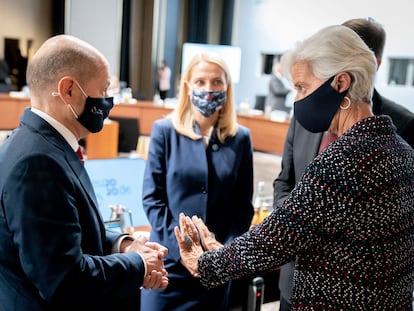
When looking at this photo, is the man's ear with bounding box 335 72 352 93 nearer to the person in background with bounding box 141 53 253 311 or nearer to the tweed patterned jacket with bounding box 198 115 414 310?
the tweed patterned jacket with bounding box 198 115 414 310

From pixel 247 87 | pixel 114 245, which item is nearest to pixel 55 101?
pixel 114 245

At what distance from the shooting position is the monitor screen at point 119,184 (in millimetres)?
2773

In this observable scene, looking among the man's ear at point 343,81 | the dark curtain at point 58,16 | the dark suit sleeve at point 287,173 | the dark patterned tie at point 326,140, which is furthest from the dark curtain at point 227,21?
the man's ear at point 343,81

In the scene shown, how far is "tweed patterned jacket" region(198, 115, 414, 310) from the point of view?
1159mm

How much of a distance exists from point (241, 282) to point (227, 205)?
0.61 m

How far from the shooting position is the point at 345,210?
45.4 inches

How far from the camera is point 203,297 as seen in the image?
2016 millimetres

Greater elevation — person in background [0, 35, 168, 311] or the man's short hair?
the man's short hair

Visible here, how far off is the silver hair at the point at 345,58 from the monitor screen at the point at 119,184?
1718mm

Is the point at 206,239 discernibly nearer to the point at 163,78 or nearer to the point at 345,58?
the point at 345,58

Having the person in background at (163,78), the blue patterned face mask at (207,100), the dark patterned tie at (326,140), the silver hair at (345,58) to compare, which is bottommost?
the person in background at (163,78)

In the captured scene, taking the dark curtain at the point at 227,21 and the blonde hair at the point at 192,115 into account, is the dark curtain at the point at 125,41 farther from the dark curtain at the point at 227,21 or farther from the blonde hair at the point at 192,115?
the blonde hair at the point at 192,115

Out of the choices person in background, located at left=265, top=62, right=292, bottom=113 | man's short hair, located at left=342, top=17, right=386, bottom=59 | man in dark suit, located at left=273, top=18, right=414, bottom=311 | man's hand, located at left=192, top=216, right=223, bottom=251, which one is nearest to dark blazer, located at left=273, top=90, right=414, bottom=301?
man in dark suit, located at left=273, top=18, right=414, bottom=311

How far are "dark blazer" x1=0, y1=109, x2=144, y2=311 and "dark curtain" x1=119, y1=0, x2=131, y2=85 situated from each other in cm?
1191
